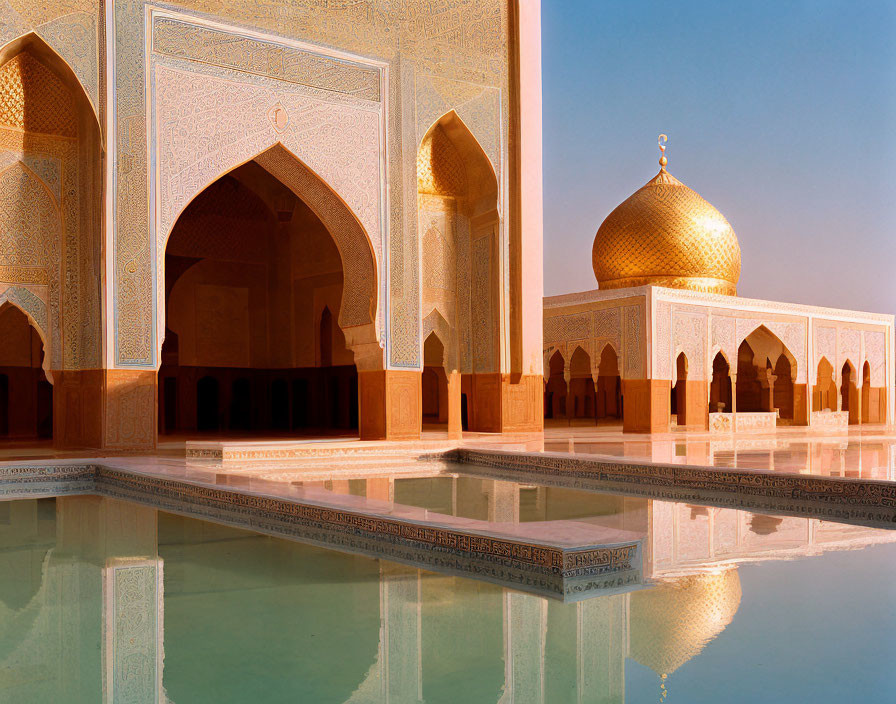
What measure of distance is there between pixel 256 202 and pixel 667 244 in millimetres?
5769

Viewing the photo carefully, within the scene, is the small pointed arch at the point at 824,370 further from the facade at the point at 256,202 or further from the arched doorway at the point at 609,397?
the facade at the point at 256,202

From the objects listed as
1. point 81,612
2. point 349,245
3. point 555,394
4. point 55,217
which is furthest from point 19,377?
point 555,394

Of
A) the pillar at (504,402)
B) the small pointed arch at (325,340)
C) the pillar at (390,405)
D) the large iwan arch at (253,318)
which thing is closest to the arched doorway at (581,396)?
the large iwan arch at (253,318)

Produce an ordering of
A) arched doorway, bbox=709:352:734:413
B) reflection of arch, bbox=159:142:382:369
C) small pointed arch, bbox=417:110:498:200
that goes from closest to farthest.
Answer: reflection of arch, bbox=159:142:382:369 → small pointed arch, bbox=417:110:498:200 → arched doorway, bbox=709:352:734:413

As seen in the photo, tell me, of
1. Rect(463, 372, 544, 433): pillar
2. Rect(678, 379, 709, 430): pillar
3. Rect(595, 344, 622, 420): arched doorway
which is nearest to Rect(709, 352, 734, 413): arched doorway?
Rect(595, 344, 622, 420): arched doorway

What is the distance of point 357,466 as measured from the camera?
707 centimetres

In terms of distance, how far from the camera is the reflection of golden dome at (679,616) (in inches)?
84.0

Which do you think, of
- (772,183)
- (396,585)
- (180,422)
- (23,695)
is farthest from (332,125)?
(772,183)

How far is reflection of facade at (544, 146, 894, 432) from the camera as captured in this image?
11.0 m

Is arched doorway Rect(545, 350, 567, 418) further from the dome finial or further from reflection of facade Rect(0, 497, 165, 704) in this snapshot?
reflection of facade Rect(0, 497, 165, 704)

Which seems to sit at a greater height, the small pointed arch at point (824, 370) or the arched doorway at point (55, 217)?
the arched doorway at point (55, 217)

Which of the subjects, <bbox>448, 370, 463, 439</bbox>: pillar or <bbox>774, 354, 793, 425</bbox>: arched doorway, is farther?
<bbox>774, 354, 793, 425</bbox>: arched doorway

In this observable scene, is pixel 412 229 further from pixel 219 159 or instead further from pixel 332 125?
pixel 219 159

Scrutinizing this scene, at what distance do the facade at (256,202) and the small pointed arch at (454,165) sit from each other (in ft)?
0.07
